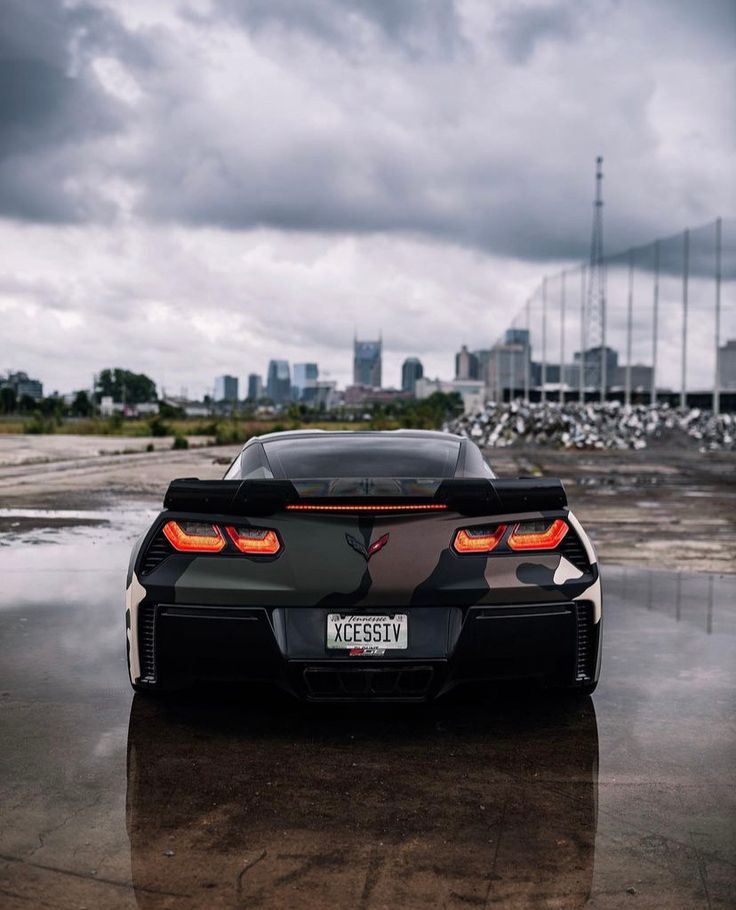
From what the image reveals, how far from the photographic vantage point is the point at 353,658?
4164 millimetres

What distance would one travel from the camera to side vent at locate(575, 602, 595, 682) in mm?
4418

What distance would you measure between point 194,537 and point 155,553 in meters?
0.20

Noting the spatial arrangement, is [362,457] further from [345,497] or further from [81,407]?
[81,407]

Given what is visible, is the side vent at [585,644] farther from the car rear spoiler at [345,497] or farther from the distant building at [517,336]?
the distant building at [517,336]

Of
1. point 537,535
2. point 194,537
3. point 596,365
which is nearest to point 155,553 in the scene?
point 194,537

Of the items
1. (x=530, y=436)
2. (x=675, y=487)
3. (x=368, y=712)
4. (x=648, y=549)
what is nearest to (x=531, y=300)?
(x=530, y=436)

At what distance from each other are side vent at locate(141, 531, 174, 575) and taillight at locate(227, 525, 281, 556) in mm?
309

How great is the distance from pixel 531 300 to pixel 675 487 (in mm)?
53994

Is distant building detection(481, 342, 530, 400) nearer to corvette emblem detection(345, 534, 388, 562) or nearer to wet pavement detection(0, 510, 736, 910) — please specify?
wet pavement detection(0, 510, 736, 910)

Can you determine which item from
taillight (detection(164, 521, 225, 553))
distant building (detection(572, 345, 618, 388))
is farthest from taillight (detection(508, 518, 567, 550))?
distant building (detection(572, 345, 618, 388))

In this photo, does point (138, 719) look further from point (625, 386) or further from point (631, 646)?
point (625, 386)

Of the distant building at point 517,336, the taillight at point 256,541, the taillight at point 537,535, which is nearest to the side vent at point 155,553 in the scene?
the taillight at point 256,541

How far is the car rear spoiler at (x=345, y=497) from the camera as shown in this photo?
14.2ft

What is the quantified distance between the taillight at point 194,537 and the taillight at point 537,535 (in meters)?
1.26
